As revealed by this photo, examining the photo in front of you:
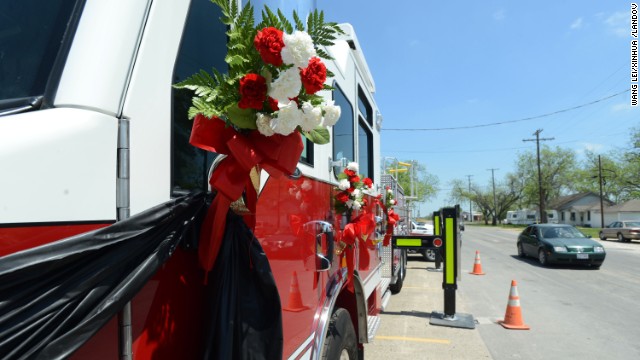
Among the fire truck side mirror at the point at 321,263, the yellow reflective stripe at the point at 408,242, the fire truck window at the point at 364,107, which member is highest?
the fire truck window at the point at 364,107

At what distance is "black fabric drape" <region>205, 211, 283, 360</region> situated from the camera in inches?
54.7

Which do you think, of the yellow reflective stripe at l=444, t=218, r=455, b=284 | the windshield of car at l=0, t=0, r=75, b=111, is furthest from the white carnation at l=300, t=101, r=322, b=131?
the yellow reflective stripe at l=444, t=218, r=455, b=284

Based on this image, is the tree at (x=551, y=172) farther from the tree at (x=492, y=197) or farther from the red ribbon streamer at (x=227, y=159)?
the red ribbon streamer at (x=227, y=159)

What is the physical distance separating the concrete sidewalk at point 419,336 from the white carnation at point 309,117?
4.49m

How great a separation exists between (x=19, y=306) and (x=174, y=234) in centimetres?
41

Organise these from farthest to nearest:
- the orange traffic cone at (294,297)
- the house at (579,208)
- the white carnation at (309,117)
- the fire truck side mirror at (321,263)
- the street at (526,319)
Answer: the house at (579,208)
the street at (526,319)
the fire truck side mirror at (321,263)
the orange traffic cone at (294,297)
the white carnation at (309,117)

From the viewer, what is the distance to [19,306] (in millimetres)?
902

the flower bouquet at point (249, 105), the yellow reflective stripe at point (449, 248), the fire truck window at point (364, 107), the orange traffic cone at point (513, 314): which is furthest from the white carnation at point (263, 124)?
the orange traffic cone at point (513, 314)

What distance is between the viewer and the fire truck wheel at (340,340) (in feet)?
8.63

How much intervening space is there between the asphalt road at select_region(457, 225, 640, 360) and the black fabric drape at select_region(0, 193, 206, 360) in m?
5.33

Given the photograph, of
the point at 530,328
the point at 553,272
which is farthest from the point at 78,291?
the point at 553,272

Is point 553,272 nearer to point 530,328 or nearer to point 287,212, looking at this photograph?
point 530,328

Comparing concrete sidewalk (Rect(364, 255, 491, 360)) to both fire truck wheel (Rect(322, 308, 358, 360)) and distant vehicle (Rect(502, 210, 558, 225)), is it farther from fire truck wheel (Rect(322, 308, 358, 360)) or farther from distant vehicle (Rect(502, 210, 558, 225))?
distant vehicle (Rect(502, 210, 558, 225))

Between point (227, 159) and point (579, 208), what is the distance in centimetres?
8990
